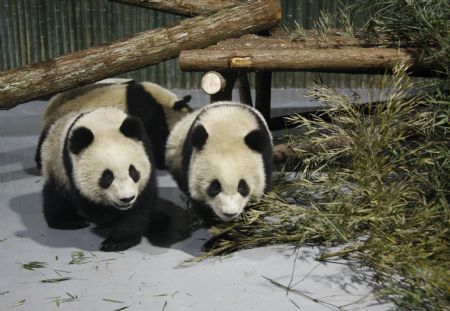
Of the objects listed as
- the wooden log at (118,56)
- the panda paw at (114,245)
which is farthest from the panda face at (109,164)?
the wooden log at (118,56)

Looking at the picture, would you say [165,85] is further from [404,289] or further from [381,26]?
[404,289]

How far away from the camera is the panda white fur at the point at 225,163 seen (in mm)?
3145

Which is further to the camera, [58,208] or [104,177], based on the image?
[58,208]

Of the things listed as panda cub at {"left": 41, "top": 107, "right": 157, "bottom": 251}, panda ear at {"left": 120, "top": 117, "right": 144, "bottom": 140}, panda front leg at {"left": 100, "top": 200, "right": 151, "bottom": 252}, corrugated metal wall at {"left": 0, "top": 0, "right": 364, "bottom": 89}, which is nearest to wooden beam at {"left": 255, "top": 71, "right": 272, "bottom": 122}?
corrugated metal wall at {"left": 0, "top": 0, "right": 364, "bottom": 89}

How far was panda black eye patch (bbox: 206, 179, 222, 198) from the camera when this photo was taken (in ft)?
10.4

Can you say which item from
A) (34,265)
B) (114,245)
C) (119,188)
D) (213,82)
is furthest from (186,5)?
(34,265)

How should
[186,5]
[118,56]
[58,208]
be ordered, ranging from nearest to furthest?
[58,208] → [118,56] → [186,5]

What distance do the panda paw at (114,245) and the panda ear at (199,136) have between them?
0.73m

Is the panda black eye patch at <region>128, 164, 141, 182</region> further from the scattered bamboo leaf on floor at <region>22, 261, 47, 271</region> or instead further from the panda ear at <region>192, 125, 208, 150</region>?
the scattered bamboo leaf on floor at <region>22, 261, 47, 271</region>

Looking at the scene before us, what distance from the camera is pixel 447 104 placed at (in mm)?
3555

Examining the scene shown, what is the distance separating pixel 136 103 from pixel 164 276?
2.08m

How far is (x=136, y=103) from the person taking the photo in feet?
15.8

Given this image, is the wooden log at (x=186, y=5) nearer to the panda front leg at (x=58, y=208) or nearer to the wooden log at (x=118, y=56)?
the wooden log at (x=118, y=56)

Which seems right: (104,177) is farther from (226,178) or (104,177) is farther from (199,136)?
(226,178)
